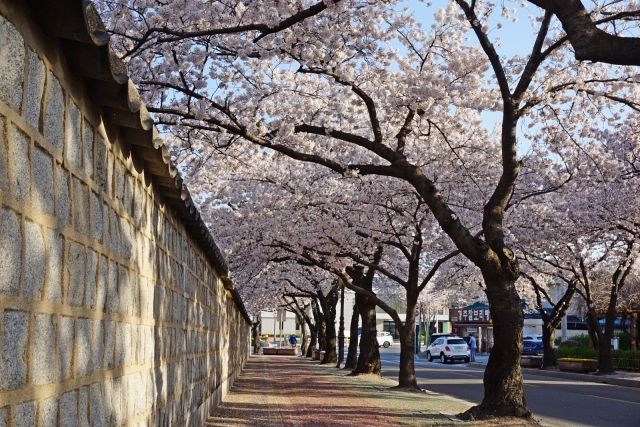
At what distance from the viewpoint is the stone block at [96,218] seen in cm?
459

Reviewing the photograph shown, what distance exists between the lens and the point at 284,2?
12367mm

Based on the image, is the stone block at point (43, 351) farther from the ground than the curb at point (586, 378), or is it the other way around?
the stone block at point (43, 351)

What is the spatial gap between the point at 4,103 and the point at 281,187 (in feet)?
69.6

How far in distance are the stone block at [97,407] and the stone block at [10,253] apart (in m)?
Answer: 1.59

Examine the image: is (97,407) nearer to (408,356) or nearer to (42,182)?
(42,182)

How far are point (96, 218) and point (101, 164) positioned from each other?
343 millimetres

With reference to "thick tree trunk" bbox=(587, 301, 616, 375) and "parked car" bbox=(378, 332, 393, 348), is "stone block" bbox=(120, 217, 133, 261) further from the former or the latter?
"parked car" bbox=(378, 332, 393, 348)

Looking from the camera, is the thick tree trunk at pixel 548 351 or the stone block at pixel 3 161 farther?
the thick tree trunk at pixel 548 351

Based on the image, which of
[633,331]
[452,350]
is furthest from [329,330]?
[633,331]

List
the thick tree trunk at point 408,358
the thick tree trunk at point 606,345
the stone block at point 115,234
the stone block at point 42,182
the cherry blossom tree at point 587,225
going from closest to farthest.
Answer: the stone block at point 42,182
the stone block at point 115,234
the cherry blossom tree at point 587,225
the thick tree trunk at point 408,358
the thick tree trunk at point 606,345

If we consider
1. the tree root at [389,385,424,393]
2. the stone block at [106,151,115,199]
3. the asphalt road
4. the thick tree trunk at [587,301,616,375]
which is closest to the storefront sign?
the thick tree trunk at [587,301,616,375]

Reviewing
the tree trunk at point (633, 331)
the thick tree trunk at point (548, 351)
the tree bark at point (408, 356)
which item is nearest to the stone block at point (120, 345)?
the tree bark at point (408, 356)

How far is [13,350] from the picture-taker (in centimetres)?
321

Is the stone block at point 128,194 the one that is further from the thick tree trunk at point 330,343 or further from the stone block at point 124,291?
the thick tree trunk at point 330,343
